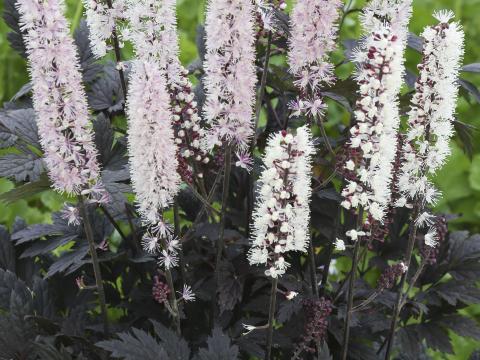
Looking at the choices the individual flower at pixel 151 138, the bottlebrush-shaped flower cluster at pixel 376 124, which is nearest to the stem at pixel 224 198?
the individual flower at pixel 151 138

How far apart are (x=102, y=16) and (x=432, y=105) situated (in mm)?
998

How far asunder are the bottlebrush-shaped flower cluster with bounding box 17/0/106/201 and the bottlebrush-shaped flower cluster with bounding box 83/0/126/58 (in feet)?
1.14

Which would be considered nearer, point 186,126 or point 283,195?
point 283,195

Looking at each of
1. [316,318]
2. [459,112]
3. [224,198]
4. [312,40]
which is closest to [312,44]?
[312,40]

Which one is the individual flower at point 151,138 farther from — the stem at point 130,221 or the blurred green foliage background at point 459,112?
the blurred green foliage background at point 459,112

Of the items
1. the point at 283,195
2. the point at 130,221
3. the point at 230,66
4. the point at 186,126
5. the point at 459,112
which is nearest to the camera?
the point at 283,195

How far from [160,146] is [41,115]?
0.31 metres

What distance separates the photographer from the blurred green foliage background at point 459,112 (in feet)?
13.2

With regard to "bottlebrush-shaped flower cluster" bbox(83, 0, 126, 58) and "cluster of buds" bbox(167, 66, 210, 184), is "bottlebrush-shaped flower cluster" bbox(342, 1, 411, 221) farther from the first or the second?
"bottlebrush-shaped flower cluster" bbox(83, 0, 126, 58)

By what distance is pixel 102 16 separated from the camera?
85.7 inches

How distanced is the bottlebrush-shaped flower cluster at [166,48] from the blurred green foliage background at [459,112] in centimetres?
209

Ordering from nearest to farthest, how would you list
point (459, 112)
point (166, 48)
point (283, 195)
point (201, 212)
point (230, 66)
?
point (283, 195)
point (230, 66)
point (166, 48)
point (201, 212)
point (459, 112)

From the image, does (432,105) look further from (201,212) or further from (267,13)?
(201,212)

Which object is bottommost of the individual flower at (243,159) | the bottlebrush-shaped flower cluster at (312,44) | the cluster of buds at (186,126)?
the individual flower at (243,159)
